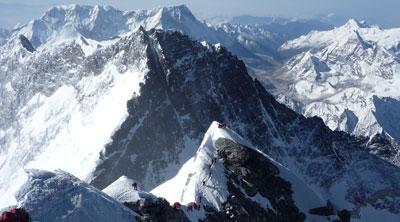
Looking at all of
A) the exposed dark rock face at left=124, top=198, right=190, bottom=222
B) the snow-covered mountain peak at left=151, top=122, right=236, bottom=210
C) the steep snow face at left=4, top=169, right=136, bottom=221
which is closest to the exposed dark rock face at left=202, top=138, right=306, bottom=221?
the snow-covered mountain peak at left=151, top=122, right=236, bottom=210

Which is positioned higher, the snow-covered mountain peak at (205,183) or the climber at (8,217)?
the climber at (8,217)

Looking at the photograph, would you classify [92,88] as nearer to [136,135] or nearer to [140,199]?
[136,135]

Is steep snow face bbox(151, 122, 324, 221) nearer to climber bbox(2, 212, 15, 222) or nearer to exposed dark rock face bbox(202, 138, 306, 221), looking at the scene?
exposed dark rock face bbox(202, 138, 306, 221)

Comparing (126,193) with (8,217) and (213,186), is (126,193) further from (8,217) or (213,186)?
(8,217)

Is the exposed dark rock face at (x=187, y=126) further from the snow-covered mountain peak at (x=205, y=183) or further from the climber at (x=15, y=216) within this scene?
the climber at (x=15, y=216)

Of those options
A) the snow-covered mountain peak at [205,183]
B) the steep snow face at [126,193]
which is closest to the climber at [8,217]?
the steep snow face at [126,193]

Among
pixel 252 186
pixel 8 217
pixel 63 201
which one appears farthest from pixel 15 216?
pixel 252 186
